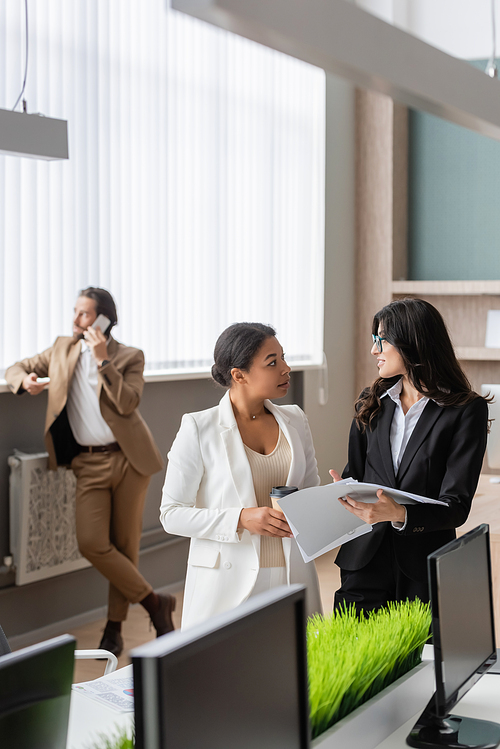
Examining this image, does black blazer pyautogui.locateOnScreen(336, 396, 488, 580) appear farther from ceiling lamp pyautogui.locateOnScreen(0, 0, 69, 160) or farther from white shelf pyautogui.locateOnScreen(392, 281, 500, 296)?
white shelf pyautogui.locateOnScreen(392, 281, 500, 296)

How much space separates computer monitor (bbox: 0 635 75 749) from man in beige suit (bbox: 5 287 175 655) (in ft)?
10.0

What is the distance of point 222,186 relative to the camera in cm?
541

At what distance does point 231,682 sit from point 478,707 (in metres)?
0.98

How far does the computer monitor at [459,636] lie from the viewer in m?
1.55

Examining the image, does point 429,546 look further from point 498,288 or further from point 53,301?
point 498,288

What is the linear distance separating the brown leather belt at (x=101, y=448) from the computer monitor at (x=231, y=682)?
3.06 m

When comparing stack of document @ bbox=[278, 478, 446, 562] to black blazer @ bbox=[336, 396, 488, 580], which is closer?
stack of document @ bbox=[278, 478, 446, 562]

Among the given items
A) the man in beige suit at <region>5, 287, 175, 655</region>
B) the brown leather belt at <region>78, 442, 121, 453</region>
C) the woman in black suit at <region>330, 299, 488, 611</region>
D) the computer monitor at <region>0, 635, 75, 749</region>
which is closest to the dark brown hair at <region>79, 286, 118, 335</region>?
the man in beige suit at <region>5, 287, 175, 655</region>

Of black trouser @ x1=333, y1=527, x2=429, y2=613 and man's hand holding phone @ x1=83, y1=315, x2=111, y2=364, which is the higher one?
man's hand holding phone @ x1=83, y1=315, x2=111, y2=364

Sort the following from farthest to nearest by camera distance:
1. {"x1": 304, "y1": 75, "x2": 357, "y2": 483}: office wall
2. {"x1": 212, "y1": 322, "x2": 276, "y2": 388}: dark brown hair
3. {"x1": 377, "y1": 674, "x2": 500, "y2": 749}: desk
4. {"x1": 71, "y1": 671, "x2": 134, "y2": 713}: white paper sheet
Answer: {"x1": 304, "y1": 75, "x2": 357, "y2": 483}: office wall, {"x1": 212, "y1": 322, "x2": 276, "y2": 388}: dark brown hair, {"x1": 71, "y1": 671, "x2": 134, "y2": 713}: white paper sheet, {"x1": 377, "y1": 674, "x2": 500, "y2": 749}: desk

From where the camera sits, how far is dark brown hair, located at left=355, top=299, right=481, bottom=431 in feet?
7.97

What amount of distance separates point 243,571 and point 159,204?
3012 millimetres

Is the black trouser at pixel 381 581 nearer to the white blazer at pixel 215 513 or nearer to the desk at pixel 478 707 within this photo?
the white blazer at pixel 215 513

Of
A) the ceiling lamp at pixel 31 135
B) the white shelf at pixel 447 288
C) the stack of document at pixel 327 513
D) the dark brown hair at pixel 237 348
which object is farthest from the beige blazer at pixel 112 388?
the white shelf at pixel 447 288
